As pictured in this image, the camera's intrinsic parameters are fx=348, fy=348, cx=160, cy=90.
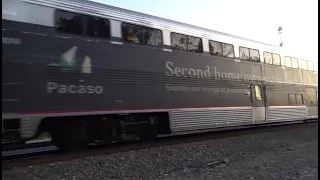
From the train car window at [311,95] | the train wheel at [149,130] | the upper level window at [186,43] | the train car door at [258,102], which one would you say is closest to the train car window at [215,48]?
the upper level window at [186,43]

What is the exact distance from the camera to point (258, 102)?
13.6 meters

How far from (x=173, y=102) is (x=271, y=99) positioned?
19.2 feet

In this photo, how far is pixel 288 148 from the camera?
8.79 metres

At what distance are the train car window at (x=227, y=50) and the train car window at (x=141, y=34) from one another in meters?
3.18

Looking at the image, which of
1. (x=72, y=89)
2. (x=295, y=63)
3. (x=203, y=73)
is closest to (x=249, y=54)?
(x=203, y=73)

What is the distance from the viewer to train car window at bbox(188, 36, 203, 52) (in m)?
11.0

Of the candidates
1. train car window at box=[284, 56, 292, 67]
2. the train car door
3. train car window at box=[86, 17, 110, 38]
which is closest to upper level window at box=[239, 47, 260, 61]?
the train car door

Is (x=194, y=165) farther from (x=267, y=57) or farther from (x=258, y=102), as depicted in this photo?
(x=267, y=57)

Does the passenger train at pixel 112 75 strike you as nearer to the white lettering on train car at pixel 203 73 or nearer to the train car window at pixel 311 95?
the white lettering on train car at pixel 203 73

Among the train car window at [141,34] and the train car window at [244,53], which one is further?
the train car window at [244,53]

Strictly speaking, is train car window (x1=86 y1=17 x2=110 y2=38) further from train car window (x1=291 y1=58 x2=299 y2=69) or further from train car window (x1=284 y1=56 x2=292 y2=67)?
train car window (x1=291 y1=58 x2=299 y2=69)

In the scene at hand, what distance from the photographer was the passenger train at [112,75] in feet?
23.4

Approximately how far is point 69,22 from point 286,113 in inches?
424

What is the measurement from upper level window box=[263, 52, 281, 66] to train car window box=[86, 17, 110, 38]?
8104 mm
